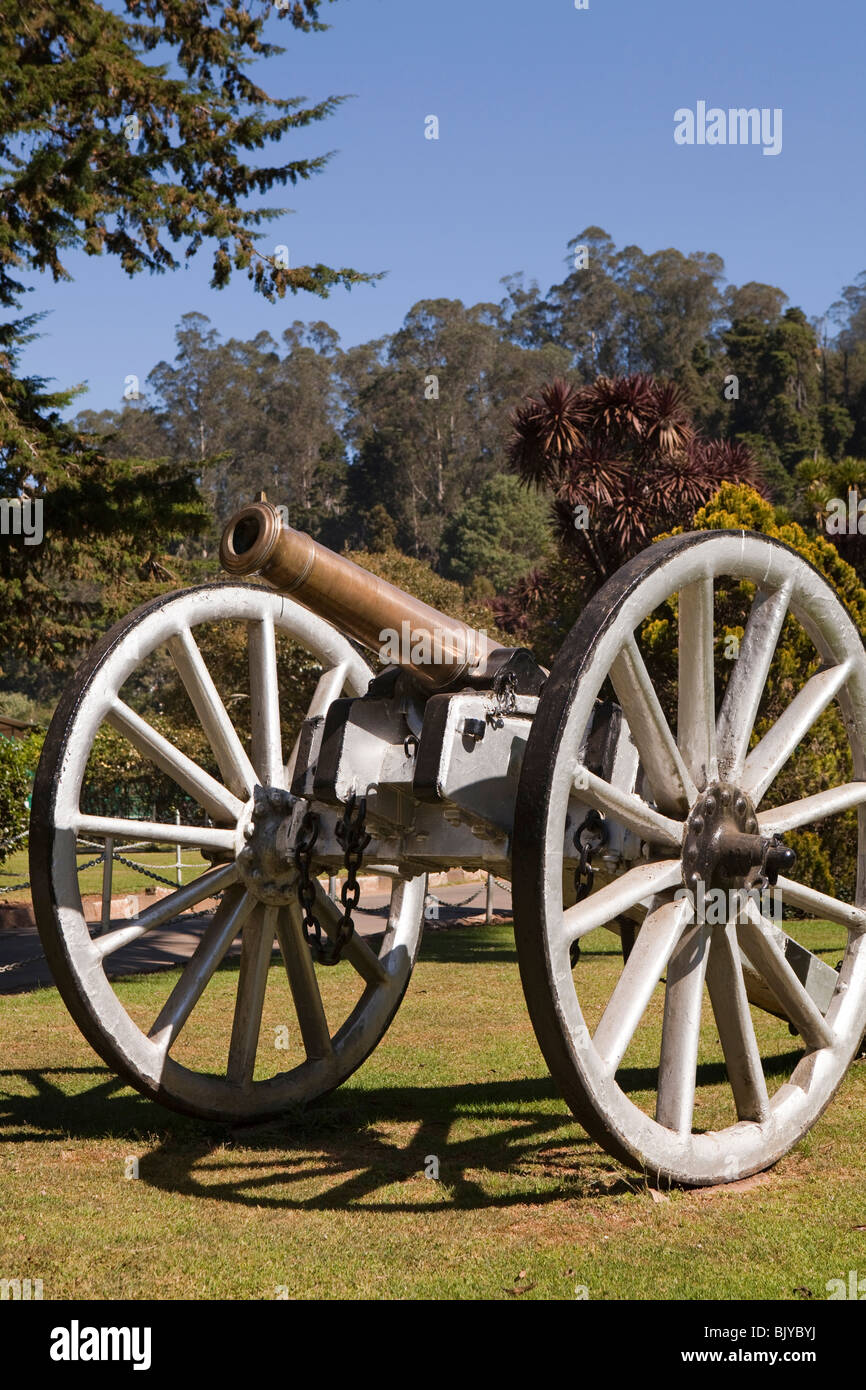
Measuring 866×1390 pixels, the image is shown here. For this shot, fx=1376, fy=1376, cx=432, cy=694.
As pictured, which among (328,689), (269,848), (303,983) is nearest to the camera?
(269,848)

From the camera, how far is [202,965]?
5.72m

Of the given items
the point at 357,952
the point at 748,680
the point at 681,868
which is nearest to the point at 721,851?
the point at 681,868

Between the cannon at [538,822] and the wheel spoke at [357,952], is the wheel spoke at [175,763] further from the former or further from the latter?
the wheel spoke at [357,952]

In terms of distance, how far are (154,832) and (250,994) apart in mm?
890

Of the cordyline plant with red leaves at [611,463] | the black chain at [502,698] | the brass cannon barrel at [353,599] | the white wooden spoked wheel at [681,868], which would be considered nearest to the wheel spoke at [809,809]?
the white wooden spoked wheel at [681,868]

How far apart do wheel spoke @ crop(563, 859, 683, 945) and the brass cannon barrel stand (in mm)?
1076

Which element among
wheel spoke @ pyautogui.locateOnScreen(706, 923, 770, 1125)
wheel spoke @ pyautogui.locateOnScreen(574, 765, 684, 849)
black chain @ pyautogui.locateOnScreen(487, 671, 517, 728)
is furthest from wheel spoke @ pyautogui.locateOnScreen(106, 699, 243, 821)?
wheel spoke @ pyautogui.locateOnScreen(706, 923, 770, 1125)

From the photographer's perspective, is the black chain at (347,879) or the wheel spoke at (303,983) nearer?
the black chain at (347,879)

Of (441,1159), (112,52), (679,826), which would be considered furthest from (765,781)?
(112,52)

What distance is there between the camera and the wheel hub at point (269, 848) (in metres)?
5.80

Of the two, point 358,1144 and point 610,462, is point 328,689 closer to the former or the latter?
point 358,1144

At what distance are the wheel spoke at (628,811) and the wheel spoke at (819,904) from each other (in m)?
0.61

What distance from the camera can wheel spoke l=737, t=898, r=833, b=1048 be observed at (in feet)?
16.2

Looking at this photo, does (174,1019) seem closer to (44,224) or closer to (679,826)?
(679,826)
